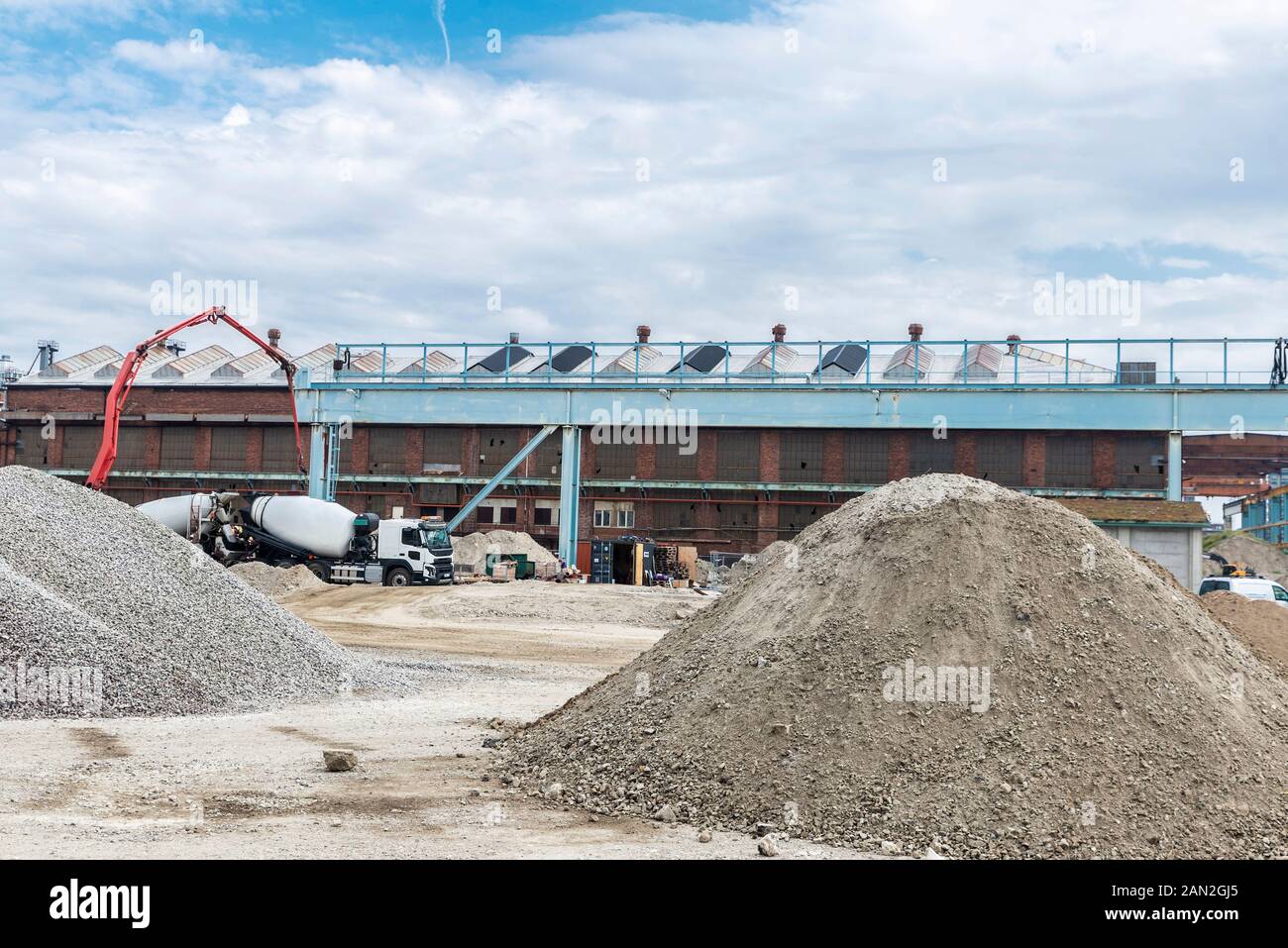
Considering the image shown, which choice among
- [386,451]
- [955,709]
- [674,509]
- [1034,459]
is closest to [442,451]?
[386,451]

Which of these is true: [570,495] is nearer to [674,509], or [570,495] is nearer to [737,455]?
[674,509]

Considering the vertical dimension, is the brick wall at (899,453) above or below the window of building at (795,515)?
above

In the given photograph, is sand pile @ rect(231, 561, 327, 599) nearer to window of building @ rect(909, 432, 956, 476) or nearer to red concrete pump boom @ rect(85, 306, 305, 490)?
red concrete pump boom @ rect(85, 306, 305, 490)

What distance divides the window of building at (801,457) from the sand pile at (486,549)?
10.1 meters

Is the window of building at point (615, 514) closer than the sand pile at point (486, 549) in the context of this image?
No

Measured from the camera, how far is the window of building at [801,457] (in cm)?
4703

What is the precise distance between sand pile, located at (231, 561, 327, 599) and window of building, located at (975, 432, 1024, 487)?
25.0 metres

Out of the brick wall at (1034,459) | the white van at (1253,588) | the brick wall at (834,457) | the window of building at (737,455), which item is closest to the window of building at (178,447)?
the window of building at (737,455)

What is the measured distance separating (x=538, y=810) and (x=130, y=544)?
444 inches

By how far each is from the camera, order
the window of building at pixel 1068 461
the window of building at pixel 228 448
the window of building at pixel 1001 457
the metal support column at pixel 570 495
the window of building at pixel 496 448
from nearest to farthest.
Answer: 1. the window of building at pixel 1068 461
2. the metal support column at pixel 570 495
3. the window of building at pixel 1001 457
4. the window of building at pixel 496 448
5. the window of building at pixel 228 448

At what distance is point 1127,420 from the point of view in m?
40.0

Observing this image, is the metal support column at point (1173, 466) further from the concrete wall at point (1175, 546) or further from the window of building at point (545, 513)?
the window of building at point (545, 513)

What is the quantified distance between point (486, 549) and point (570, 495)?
3834 millimetres
